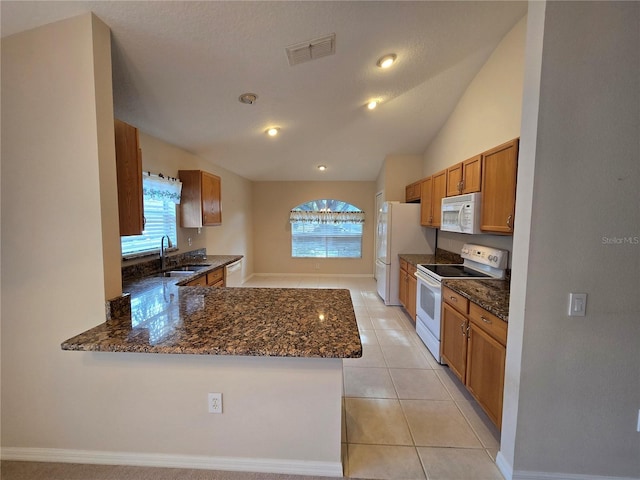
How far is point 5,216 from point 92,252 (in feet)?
1.71

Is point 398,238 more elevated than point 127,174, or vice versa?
point 127,174

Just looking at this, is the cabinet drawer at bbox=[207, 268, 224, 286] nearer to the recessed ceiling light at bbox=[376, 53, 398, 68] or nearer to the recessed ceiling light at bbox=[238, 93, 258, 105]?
the recessed ceiling light at bbox=[238, 93, 258, 105]

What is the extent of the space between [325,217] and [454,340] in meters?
4.43

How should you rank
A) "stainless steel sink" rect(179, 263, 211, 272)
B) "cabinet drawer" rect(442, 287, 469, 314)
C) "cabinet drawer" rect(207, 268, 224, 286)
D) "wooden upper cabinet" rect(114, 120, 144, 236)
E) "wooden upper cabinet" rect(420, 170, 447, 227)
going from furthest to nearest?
1. "wooden upper cabinet" rect(420, 170, 447, 227)
2. "stainless steel sink" rect(179, 263, 211, 272)
3. "cabinet drawer" rect(207, 268, 224, 286)
4. "cabinet drawer" rect(442, 287, 469, 314)
5. "wooden upper cabinet" rect(114, 120, 144, 236)

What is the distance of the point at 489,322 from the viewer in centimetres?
181

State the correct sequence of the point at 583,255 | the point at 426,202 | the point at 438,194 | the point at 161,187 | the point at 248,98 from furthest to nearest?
1. the point at 426,202
2. the point at 438,194
3. the point at 161,187
4. the point at 248,98
5. the point at 583,255

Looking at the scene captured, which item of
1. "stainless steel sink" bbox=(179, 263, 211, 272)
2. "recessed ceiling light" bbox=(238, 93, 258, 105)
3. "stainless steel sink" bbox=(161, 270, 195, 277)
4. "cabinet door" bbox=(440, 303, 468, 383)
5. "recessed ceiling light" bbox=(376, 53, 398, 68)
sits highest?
"recessed ceiling light" bbox=(376, 53, 398, 68)

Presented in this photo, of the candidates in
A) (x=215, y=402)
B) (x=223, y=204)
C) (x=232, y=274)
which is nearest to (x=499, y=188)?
(x=215, y=402)

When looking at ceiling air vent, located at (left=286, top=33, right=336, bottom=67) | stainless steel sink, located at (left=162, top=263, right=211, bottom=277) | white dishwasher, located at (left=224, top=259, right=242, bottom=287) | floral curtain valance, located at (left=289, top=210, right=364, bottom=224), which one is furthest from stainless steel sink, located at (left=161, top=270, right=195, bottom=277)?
floral curtain valance, located at (left=289, top=210, right=364, bottom=224)

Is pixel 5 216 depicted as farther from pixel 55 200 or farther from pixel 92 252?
pixel 92 252

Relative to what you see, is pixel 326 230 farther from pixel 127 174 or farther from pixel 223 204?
pixel 127 174

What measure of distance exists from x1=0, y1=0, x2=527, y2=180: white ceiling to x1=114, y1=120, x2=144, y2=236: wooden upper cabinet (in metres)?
0.54

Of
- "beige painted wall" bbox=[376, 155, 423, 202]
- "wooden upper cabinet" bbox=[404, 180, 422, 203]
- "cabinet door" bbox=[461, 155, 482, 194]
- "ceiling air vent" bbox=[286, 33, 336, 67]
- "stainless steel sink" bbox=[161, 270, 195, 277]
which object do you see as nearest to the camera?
"ceiling air vent" bbox=[286, 33, 336, 67]

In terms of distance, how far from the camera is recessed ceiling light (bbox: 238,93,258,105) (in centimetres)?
253
